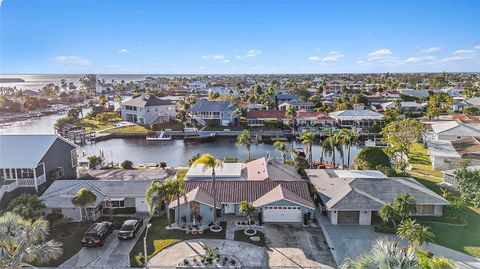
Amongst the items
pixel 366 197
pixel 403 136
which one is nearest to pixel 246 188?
pixel 366 197

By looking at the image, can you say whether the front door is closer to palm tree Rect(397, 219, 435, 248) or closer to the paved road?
the paved road

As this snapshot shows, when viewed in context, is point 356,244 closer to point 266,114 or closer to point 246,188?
point 246,188

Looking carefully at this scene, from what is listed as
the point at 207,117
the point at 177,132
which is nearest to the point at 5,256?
the point at 177,132

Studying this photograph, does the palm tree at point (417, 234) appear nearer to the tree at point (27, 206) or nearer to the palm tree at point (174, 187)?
the palm tree at point (174, 187)

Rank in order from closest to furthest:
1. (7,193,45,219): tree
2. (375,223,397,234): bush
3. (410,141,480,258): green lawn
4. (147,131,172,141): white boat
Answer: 1. (410,141,480,258): green lawn
2. (7,193,45,219): tree
3. (375,223,397,234): bush
4. (147,131,172,141): white boat

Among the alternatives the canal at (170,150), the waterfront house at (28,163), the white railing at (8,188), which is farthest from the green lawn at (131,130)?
the white railing at (8,188)

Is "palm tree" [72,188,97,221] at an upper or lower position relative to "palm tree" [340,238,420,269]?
lower

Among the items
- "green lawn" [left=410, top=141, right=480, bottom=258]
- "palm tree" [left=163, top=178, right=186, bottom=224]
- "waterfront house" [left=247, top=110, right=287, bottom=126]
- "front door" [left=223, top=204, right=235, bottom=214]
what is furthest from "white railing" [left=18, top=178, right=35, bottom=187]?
"waterfront house" [left=247, top=110, right=287, bottom=126]
